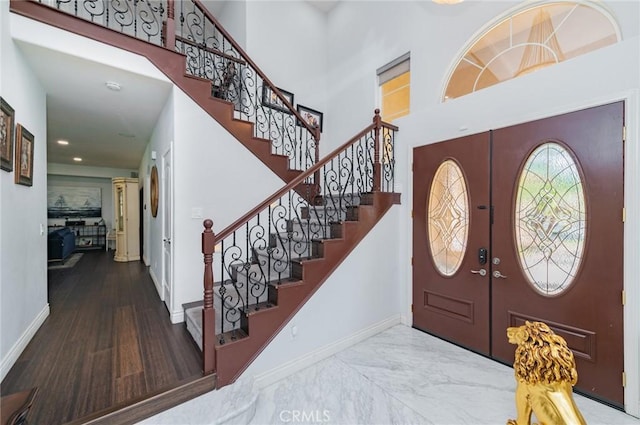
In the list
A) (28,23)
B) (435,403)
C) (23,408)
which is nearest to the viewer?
(23,408)

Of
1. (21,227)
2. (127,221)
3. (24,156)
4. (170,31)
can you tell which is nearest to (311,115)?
(170,31)

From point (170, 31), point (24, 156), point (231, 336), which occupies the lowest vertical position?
point (231, 336)

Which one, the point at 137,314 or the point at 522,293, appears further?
the point at 137,314

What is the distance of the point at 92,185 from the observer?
A: 9.73 m

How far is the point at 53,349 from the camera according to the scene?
2549 mm

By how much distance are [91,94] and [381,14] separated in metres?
4.12

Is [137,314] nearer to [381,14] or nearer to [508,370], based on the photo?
[508,370]

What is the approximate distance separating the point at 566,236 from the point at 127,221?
849 cm

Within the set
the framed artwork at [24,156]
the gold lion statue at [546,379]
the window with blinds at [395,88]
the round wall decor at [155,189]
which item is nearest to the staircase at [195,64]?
the framed artwork at [24,156]

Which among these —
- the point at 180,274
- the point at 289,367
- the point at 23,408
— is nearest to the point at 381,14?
the point at 180,274

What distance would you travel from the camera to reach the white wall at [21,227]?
2.20 metres

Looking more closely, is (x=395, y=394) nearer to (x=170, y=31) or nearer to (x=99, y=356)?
(x=99, y=356)

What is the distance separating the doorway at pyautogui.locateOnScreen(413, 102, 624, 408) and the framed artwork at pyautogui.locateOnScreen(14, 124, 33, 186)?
4063 millimetres

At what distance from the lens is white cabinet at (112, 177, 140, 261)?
7.06m
